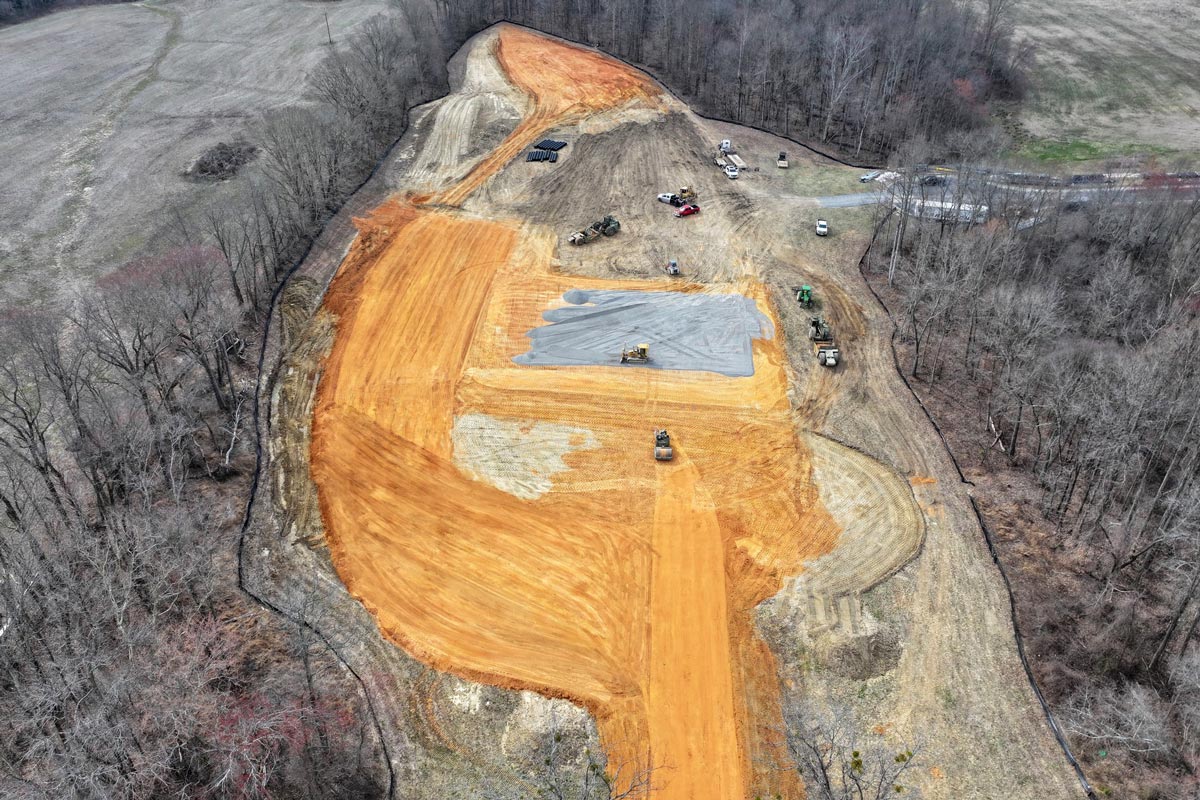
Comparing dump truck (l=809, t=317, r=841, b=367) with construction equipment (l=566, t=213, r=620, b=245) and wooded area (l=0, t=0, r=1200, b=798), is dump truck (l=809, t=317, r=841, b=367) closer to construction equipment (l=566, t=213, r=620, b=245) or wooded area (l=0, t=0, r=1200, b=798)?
wooded area (l=0, t=0, r=1200, b=798)

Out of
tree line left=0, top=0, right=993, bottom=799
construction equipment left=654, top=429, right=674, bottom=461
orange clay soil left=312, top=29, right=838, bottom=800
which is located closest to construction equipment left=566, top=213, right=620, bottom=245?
orange clay soil left=312, top=29, right=838, bottom=800

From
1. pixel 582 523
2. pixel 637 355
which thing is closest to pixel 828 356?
pixel 637 355

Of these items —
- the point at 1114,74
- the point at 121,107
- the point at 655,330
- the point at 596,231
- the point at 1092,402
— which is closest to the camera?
the point at 1092,402

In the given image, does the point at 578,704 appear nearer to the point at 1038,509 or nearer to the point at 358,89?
the point at 1038,509

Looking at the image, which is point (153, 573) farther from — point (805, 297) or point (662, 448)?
point (805, 297)

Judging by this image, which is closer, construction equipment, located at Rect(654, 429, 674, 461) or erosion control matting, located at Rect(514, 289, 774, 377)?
construction equipment, located at Rect(654, 429, 674, 461)

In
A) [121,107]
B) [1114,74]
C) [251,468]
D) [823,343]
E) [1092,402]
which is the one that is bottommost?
[251,468]
